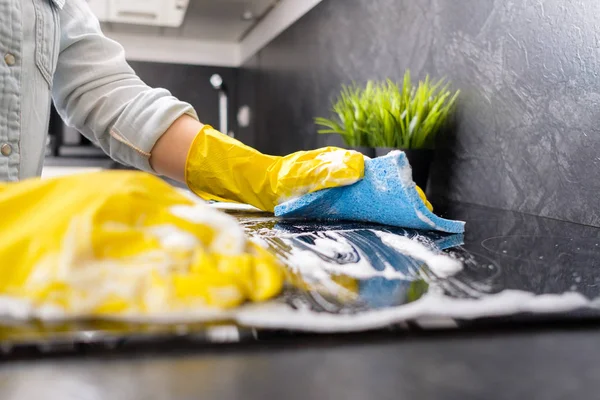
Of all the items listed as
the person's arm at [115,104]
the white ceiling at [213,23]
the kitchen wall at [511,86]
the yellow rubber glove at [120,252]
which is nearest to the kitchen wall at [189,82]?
the white ceiling at [213,23]

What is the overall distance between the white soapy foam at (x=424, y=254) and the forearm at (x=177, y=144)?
0.40 meters

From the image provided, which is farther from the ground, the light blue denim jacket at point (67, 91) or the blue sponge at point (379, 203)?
the light blue denim jacket at point (67, 91)

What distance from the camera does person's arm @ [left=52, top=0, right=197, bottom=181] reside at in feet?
3.13

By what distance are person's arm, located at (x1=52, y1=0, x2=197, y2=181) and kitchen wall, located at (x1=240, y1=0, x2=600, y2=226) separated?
2.01 ft

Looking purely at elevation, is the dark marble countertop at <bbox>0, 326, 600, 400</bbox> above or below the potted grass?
below

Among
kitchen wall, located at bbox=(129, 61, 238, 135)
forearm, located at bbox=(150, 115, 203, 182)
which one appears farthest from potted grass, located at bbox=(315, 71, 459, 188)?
kitchen wall, located at bbox=(129, 61, 238, 135)

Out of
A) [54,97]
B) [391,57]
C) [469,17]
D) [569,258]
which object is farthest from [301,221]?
[391,57]

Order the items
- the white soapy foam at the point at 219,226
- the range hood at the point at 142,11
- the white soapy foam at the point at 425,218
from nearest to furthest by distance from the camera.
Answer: the white soapy foam at the point at 219,226
the white soapy foam at the point at 425,218
the range hood at the point at 142,11

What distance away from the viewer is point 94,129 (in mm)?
1014

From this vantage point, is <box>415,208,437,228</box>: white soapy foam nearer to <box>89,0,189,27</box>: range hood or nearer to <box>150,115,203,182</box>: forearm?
<box>150,115,203,182</box>: forearm

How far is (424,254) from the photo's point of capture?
1.88 feet

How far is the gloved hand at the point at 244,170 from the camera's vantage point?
879 millimetres

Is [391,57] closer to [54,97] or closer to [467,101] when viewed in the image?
[467,101]

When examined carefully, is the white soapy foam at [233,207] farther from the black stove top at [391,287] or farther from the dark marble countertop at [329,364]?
the dark marble countertop at [329,364]
